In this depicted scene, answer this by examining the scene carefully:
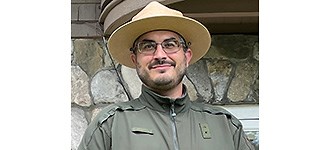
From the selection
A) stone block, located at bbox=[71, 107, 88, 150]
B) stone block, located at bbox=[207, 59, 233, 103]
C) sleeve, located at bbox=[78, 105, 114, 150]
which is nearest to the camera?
sleeve, located at bbox=[78, 105, 114, 150]

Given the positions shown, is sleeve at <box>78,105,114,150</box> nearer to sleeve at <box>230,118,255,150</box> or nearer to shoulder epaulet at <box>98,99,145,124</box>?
shoulder epaulet at <box>98,99,145,124</box>

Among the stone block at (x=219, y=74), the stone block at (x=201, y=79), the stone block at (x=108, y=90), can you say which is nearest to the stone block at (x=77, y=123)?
the stone block at (x=108, y=90)

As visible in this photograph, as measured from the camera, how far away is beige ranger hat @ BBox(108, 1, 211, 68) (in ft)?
8.53

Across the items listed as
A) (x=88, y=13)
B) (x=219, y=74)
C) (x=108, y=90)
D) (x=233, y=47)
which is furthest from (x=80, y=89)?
(x=233, y=47)

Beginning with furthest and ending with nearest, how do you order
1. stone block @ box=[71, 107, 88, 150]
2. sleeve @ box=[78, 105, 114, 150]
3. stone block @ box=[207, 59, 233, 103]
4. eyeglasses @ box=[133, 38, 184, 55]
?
stone block @ box=[207, 59, 233, 103] → stone block @ box=[71, 107, 88, 150] → eyeglasses @ box=[133, 38, 184, 55] → sleeve @ box=[78, 105, 114, 150]

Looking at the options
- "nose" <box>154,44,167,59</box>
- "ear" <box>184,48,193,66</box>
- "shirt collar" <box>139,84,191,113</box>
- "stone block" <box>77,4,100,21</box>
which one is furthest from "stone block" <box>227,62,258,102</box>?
"nose" <box>154,44,167,59</box>

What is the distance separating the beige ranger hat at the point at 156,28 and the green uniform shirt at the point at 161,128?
24 cm

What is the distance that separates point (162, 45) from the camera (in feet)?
8.33

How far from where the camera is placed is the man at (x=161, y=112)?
2.47m

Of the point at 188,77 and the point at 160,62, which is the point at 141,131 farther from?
the point at 188,77

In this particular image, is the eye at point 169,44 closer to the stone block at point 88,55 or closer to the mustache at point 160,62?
the mustache at point 160,62
